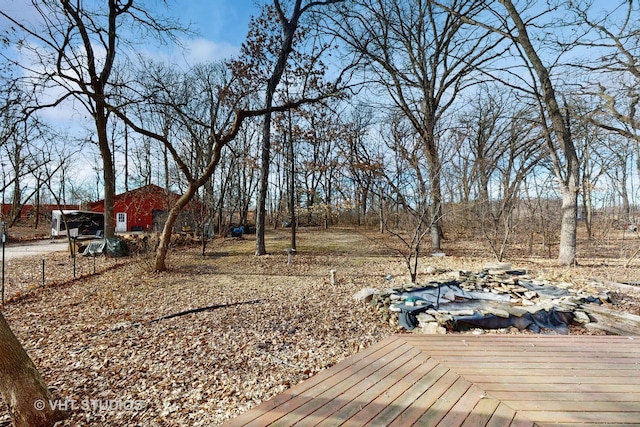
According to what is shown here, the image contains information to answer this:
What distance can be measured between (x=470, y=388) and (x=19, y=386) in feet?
9.61

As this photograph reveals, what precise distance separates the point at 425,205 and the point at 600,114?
7098 mm

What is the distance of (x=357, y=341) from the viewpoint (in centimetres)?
322

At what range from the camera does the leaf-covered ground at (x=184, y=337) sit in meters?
2.20

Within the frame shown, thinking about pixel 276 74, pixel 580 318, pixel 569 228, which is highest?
pixel 276 74

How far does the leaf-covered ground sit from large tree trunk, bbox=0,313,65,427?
23cm

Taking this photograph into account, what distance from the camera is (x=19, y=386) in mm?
1747

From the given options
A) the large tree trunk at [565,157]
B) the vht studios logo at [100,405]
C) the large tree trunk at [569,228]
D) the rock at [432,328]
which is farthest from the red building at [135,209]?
the large tree trunk at [569,228]

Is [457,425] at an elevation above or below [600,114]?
below

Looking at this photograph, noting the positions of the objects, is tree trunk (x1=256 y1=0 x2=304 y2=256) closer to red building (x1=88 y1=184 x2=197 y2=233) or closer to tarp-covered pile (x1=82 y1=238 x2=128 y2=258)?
tarp-covered pile (x1=82 y1=238 x2=128 y2=258)

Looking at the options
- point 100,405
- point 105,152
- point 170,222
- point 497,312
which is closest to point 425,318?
point 497,312

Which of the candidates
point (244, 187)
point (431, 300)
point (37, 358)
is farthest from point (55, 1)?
point (244, 187)

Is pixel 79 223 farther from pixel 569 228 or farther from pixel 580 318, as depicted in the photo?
pixel 569 228

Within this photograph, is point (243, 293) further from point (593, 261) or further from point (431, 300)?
point (593, 261)

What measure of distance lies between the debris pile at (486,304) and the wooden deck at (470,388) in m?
0.69
